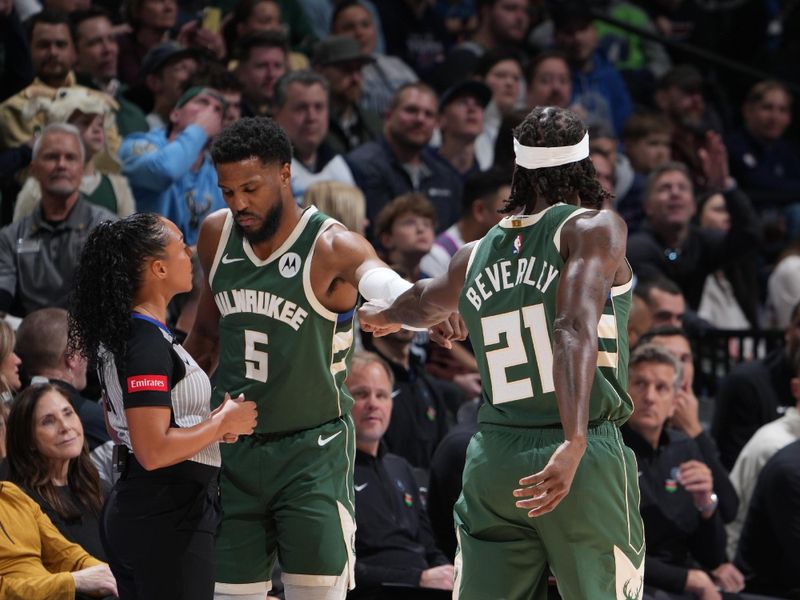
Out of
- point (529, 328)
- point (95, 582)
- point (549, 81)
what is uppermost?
point (549, 81)

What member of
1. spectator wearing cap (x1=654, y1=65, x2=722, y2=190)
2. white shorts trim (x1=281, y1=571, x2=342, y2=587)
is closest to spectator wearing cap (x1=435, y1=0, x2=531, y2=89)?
spectator wearing cap (x1=654, y1=65, x2=722, y2=190)

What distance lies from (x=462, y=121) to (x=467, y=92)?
0.20 m

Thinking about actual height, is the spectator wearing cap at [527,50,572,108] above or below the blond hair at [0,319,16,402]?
above

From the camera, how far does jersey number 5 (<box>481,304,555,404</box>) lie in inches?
150

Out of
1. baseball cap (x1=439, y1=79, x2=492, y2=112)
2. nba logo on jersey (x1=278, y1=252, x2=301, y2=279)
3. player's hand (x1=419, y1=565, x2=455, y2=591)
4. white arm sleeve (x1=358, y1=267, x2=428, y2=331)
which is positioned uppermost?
baseball cap (x1=439, y1=79, x2=492, y2=112)

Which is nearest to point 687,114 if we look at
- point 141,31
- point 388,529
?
point 141,31

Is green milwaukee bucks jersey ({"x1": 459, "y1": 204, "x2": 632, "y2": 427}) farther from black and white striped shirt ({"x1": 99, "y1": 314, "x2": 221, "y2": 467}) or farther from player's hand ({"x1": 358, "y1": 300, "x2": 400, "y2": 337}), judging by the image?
black and white striped shirt ({"x1": 99, "y1": 314, "x2": 221, "y2": 467})

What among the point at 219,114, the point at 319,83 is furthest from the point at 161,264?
the point at 319,83

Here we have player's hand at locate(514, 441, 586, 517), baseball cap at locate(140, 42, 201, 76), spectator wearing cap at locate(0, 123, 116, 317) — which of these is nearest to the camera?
player's hand at locate(514, 441, 586, 517)

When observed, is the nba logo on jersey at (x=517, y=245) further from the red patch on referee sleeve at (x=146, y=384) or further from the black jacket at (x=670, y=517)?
the black jacket at (x=670, y=517)

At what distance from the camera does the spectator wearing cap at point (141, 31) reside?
9.18 m

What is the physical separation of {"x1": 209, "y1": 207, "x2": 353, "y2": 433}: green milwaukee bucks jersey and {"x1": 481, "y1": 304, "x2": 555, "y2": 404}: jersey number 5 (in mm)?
789

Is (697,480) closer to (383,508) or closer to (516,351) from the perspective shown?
(383,508)

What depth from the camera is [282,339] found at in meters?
4.51
